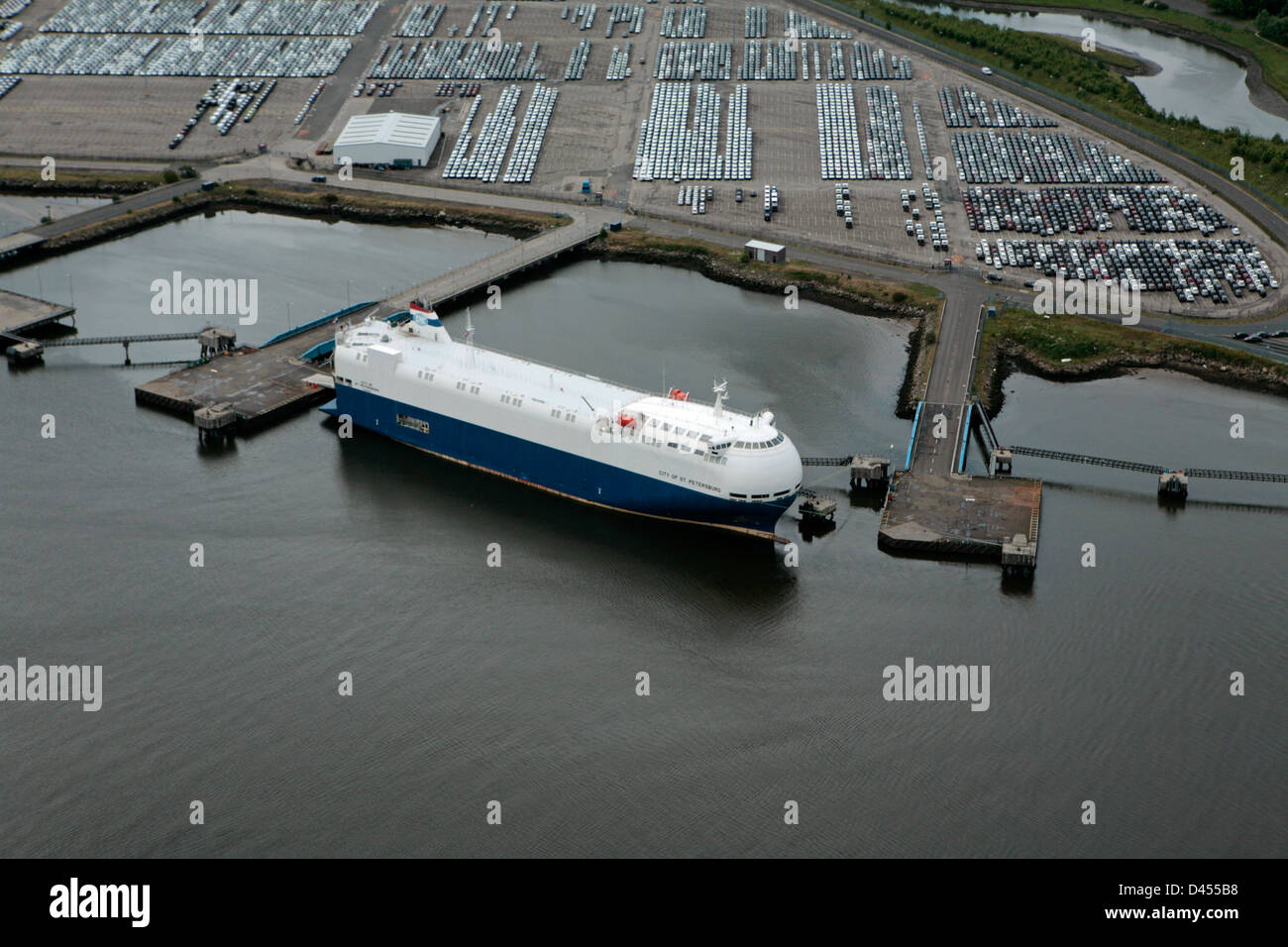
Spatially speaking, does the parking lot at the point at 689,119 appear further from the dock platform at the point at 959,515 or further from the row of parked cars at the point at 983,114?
the dock platform at the point at 959,515

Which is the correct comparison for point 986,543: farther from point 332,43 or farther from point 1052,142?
point 332,43

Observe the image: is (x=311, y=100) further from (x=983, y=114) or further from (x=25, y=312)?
(x=983, y=114)

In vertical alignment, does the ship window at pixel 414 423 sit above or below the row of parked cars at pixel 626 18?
below

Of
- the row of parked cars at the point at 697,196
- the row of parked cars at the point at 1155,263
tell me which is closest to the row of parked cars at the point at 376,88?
the row of parked cars at the point at 697,196

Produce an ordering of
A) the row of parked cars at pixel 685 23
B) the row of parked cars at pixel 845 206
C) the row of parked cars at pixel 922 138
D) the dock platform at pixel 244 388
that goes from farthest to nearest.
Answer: the row of parked cars at pixel 685 23 → the row of parked cars at pixel 922 138 → the row of parked cars at pixel 845 206 → the dock platform at pixel 244 388

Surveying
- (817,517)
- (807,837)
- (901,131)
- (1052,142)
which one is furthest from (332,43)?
(807,837)

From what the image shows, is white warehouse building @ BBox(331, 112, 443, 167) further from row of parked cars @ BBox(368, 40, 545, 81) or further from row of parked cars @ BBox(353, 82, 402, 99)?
row of parked cars @ BBox(368, 40, 545, 81)

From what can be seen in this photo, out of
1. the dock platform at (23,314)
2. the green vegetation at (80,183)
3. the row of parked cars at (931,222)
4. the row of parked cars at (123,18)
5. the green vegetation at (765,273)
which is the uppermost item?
the row of parked cars at (123,18)
